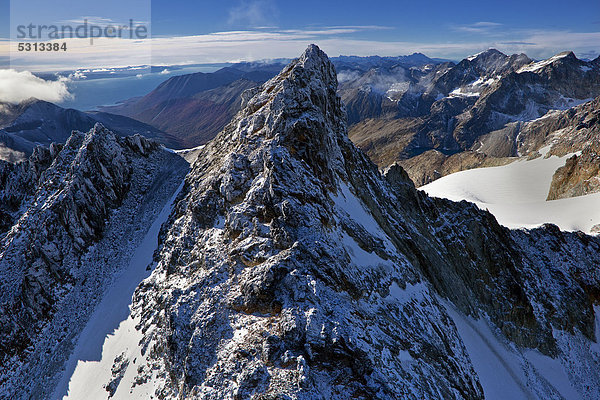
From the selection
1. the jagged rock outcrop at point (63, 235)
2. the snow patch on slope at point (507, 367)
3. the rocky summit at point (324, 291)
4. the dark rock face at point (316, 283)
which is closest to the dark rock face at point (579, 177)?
the rocky summit at point (324, 291)

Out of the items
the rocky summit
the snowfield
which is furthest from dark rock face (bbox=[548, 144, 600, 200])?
the rocky summit

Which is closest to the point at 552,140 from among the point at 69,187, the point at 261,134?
the point at 261,134

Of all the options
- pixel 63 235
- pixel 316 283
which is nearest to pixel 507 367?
pixel 316 283

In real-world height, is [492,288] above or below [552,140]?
below

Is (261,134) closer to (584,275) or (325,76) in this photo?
(325,76)

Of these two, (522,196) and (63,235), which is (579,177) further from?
(63,235)

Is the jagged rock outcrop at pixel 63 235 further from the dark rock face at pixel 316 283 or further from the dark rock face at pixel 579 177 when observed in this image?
the dark rock face at pixel 579 177
